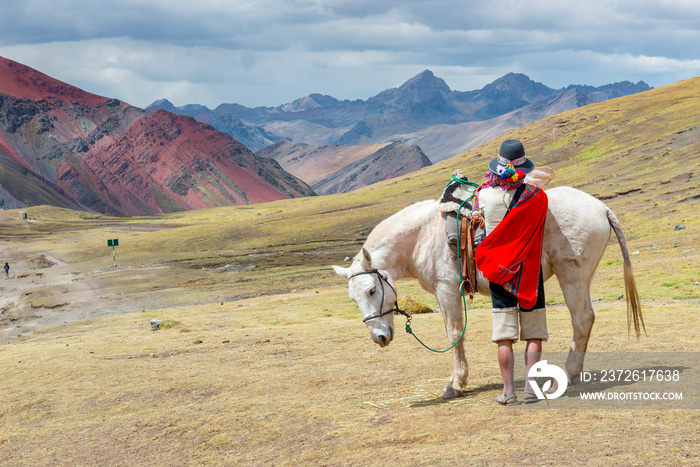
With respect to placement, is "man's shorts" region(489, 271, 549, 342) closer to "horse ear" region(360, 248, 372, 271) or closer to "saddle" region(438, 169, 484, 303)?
"saddle" region(438, 169, 484, 303)

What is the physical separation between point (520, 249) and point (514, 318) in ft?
2.92

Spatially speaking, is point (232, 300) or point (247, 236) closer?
point (232, 300)

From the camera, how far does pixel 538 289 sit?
7734mm

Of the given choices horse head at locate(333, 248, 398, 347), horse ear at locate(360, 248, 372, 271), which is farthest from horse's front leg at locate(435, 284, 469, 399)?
horse ear at locate(360, 248, 372, 271)

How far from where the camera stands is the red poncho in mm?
7652

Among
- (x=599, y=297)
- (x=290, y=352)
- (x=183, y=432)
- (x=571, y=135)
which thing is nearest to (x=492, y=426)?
(x=183, y=432)

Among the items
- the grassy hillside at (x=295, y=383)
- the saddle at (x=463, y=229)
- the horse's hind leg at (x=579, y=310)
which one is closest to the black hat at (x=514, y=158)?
the saddle at (x=463, y=229)

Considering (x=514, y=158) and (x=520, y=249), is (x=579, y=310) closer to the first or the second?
(x=520, y=249)

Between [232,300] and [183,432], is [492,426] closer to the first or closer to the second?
[183,432]

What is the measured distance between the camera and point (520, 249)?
301 inches

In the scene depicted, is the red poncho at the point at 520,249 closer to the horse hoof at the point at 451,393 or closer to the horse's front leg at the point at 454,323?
the horse's front leg at the point at 454,323

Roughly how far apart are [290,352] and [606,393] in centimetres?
834

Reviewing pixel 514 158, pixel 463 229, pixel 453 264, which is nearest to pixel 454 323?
pixel 453 264

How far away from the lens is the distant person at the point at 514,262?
7.64 m
